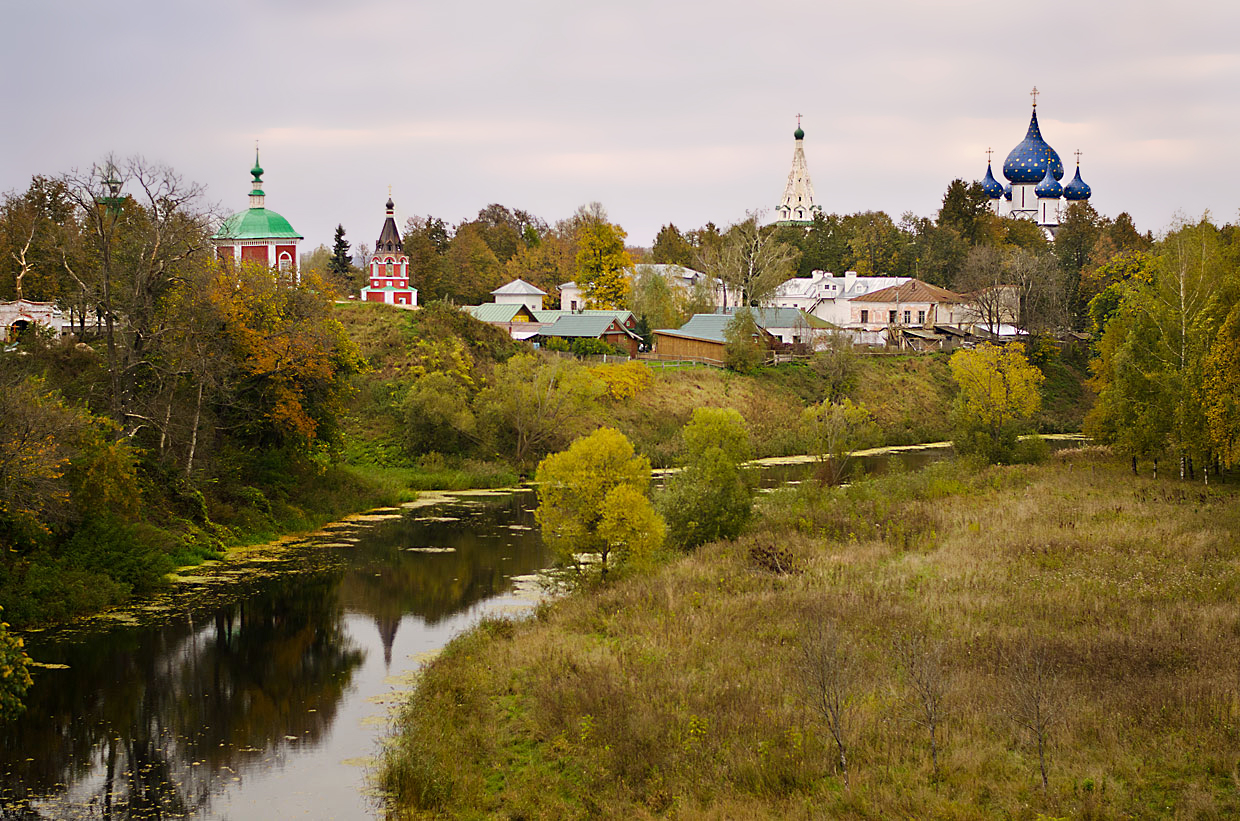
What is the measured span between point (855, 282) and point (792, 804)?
8139 cm

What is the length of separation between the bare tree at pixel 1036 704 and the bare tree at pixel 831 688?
2190 millimetres

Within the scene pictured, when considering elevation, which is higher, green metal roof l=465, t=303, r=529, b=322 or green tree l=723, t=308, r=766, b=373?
green metal roof l=465, t=303, r=529, b=322

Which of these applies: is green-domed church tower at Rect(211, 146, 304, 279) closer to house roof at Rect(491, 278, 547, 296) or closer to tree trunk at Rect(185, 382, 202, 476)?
house roof at Rect(491, 278, 547, 296)

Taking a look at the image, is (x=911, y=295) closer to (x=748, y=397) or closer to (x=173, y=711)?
(x=748, y=397)

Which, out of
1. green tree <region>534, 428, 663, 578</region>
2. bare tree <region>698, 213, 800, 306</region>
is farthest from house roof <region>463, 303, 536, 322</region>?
green tree <region>534, 428, 663, 578</region>

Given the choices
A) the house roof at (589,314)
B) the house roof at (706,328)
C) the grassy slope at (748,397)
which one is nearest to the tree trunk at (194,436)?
the grassy slope at (748,397)

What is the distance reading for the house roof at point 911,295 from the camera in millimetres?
83250

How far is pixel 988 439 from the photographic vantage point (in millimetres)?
43344

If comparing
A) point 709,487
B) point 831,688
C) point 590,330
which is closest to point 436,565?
point 709,487

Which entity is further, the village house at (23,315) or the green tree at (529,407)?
the green tree at (529,407)

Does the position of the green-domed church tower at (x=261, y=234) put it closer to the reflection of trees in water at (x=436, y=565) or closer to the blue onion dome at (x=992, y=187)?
the reflection of trees in water at (x=436, y=565)

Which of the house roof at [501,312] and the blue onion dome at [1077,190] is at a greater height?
the blue onion dome at [1077,190]

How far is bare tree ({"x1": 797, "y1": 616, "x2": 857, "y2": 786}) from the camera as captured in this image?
1359 cm

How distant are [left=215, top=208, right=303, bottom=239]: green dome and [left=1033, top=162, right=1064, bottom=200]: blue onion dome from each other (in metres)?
84.5
